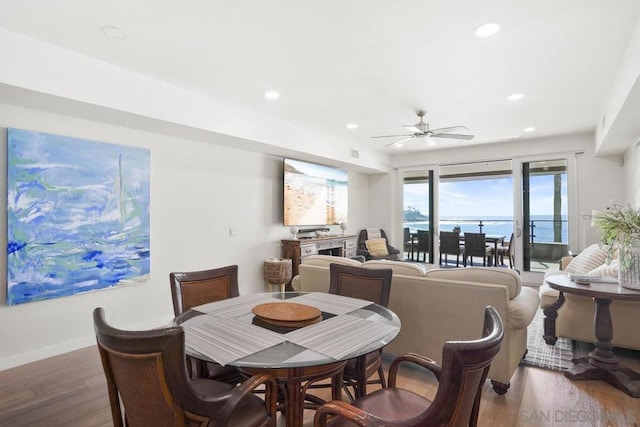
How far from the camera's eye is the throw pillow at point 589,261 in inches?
154

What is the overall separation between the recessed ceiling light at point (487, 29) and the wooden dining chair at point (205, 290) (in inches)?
99.2

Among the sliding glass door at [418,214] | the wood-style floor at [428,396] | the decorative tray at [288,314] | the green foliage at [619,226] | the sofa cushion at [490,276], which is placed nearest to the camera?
the decorative tray at [288,314]

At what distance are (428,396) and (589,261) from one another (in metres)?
2.92

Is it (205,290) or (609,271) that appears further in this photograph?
(609,271)

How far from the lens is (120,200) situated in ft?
11.8

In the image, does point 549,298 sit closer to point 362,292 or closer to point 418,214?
point 362,292

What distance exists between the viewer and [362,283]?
2.45m

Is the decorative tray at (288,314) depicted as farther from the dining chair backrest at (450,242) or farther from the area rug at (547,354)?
the dining chair backrest at (450,242)

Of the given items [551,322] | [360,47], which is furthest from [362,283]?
[551,322]

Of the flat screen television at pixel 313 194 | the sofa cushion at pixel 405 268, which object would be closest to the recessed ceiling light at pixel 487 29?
the sofa cushion at pixel 405 268

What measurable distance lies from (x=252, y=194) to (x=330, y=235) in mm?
1767

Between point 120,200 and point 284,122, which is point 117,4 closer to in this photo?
point 120,200

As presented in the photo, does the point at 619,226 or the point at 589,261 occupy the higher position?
the point at 619,226

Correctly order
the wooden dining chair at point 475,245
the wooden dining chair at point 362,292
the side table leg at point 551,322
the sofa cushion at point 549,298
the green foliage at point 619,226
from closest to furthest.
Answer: the wooden dining chair at point 362,292, the green foliage at point 619,226, the side table leg at point 551,322, the sofa cushion at point 549,298, the wooden dining chair at point 475,245
